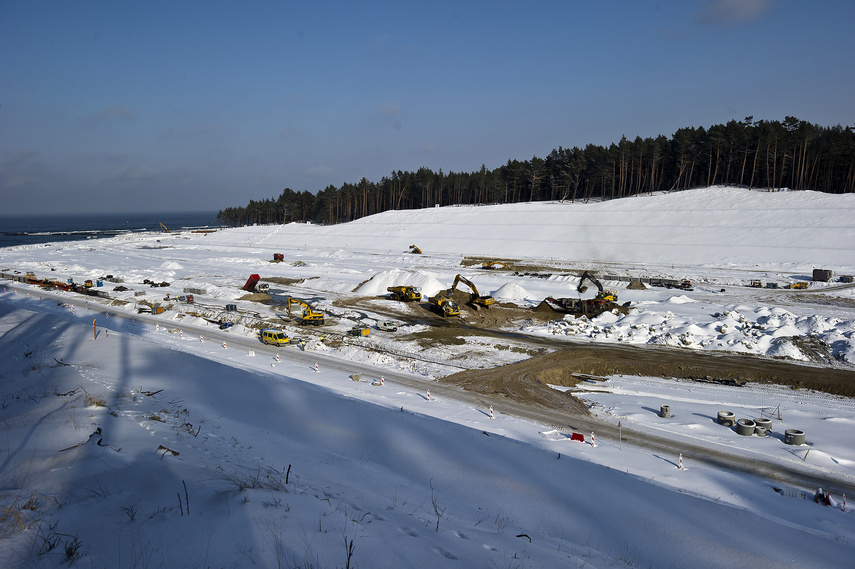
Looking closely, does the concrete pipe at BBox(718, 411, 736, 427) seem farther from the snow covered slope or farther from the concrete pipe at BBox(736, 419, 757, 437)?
the snow covered slope

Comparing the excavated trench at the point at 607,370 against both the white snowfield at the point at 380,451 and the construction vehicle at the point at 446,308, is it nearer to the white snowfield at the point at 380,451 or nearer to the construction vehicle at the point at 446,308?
the white snowfield at the point at 380,451

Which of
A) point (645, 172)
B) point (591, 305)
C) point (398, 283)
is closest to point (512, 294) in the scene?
point (591, 305)

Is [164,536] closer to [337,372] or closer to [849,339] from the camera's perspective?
[337,372]

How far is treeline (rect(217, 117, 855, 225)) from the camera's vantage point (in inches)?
2938

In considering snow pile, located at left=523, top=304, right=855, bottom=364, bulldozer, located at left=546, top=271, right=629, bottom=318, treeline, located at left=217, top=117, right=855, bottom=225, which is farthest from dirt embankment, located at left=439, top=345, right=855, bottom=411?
treeline, located at left=217, top=117, right=855, bottom=225

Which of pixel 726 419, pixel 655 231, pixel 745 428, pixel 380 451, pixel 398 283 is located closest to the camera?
pixel 380 451

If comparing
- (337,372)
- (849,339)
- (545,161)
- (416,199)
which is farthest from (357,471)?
(416,199)

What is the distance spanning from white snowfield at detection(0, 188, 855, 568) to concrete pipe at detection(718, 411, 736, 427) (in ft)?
2.16

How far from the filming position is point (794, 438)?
15.1m

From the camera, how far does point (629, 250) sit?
6412 cm

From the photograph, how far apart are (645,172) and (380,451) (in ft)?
318

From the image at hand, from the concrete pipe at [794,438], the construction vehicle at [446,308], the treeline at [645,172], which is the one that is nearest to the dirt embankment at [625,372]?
the concrete pipe at [794,438]

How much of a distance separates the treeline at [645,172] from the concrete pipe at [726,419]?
7529 cm

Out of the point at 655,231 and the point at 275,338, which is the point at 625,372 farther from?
the point at 655,231
